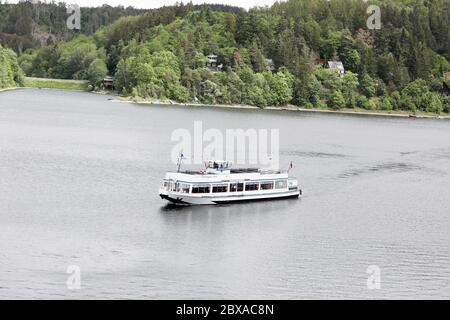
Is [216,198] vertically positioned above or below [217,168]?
below

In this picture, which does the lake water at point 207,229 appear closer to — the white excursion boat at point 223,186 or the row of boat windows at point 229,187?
the white excursion boat at point 223,186

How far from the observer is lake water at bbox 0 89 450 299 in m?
40.0

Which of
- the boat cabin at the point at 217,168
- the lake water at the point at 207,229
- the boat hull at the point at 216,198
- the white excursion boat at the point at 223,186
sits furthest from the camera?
the boat cabin at the point at 217,168

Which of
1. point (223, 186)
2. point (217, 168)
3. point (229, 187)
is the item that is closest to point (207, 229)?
point (223, 186)

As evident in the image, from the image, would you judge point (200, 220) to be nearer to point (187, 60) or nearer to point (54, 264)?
point (54, 264)

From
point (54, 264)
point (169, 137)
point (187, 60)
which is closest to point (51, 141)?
point (169, 137)

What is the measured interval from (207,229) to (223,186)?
9121 mm

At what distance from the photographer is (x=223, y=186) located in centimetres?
6056

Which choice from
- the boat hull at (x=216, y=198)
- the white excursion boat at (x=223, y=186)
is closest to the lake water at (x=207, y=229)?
the boat hull at (x=216, y=198)

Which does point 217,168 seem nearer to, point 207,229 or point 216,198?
point 216,198

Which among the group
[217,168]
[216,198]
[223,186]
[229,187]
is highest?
[217,168]

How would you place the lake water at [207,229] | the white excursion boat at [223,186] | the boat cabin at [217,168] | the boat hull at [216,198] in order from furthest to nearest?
the boat cabin at [217,168] → the white excursion boat at [223,186] → the boat hull at [216,198] → the lake water at [207,229]

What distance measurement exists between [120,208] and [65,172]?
15658 millimetres

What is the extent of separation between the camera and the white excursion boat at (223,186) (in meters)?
58.6
